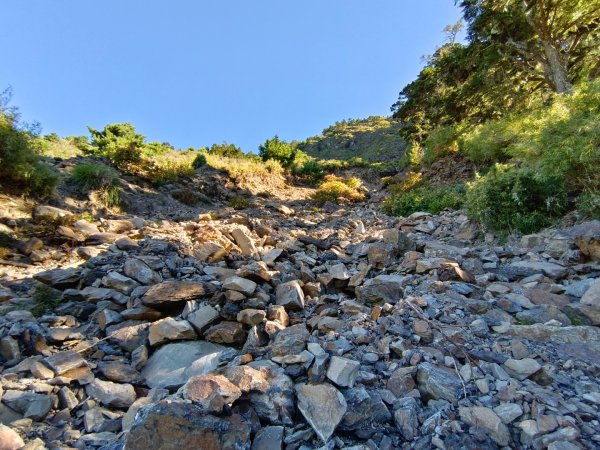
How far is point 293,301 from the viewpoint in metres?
3.17

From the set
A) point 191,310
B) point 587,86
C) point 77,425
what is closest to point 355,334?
point 191,310

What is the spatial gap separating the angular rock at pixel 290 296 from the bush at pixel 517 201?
11.9ft

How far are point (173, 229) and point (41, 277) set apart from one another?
223 centimetres

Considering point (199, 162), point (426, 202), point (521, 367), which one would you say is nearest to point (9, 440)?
point (521, 367)

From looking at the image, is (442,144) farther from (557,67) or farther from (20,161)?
(20,161)

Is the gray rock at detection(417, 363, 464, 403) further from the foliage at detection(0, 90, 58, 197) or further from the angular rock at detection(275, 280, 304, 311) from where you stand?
the foliage at detection(0, 90, 58, 197)

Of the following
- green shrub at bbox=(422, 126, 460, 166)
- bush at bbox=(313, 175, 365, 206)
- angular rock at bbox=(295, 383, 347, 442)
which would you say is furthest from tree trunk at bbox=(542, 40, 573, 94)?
angular rock at bbox=(295, 383, 347, 442)

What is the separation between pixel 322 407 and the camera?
166 cm

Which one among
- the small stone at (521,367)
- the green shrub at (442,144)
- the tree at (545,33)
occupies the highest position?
the tree at (545,33)

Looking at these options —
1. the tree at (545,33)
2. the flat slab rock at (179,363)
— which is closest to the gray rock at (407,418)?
the flat slab rock at (179,363)

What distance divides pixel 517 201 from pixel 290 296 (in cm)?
404

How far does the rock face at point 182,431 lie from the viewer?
1.42 m

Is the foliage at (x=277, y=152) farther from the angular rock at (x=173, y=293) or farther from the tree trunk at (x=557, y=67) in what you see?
the angular rock at (x=173, y=293)

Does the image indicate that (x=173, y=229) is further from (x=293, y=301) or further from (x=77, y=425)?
(x=77, y=425)
